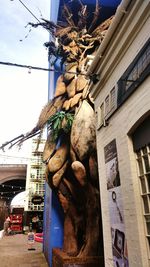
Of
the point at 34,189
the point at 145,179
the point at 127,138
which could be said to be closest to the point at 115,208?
the point at 145,179

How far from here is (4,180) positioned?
28.5 metres

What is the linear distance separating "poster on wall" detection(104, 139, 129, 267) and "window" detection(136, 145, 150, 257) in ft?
2.08

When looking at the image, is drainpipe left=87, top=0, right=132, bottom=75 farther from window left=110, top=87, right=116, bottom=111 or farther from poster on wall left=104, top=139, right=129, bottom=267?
poster on wall left=104, top=139, right=129, bottom=267

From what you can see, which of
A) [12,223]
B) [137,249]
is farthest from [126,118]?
[12,223]

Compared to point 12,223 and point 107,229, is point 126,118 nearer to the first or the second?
point 107,229

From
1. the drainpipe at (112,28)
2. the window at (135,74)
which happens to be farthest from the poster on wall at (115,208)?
the drainpipe at (112,28)

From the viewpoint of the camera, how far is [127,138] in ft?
13.5

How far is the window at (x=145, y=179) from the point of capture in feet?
11.5

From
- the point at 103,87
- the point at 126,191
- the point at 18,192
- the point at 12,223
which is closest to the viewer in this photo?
the point at 126,191

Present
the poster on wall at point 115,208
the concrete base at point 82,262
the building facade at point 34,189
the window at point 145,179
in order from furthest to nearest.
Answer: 1. the building facade at point 34,189
2. the concrete base at point 82,262
3. the poster on wall at point 115,208
4. the window at point 145,179

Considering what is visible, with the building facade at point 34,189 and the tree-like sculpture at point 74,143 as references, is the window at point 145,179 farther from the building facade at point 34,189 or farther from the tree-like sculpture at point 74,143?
the building facade at point 34,189

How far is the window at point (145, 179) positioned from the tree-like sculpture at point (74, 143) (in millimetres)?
3311

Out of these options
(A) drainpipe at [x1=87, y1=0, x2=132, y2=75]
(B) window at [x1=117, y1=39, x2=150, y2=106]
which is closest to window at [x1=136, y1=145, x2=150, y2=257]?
(B) window at [x1=117, y1=39, x2=150, y2=106]

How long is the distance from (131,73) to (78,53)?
6461 mm
